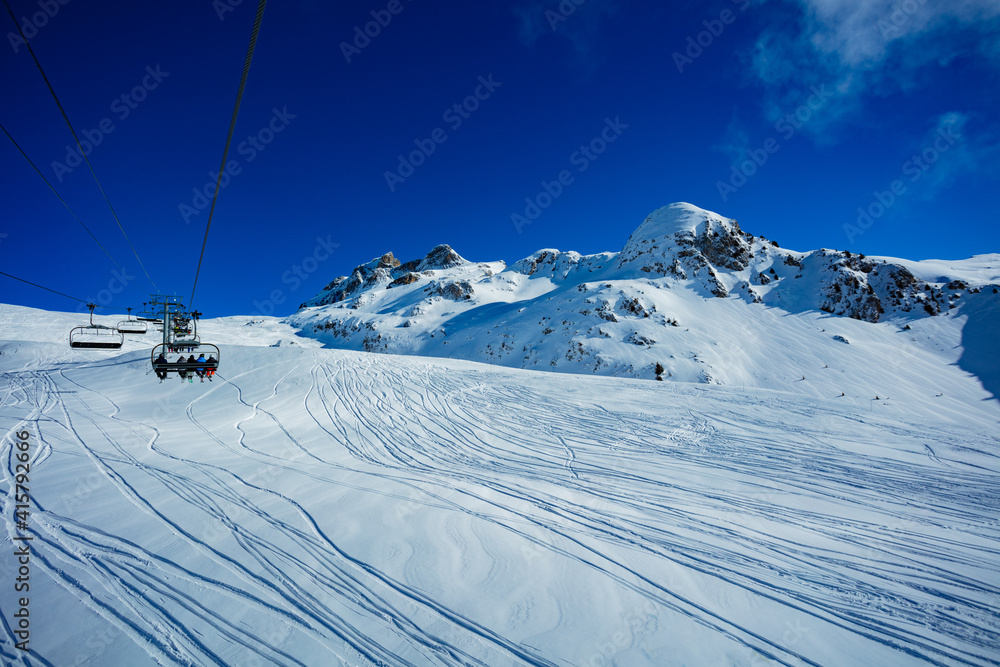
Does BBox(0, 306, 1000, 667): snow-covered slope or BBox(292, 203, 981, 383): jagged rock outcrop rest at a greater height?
BBox(292, 203, 981, 383): jagged rock outcrop

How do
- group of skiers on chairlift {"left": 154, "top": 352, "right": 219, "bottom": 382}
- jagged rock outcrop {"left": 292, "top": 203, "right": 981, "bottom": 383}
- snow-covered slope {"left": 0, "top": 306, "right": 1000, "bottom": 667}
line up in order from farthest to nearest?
jagged rock outcrop {"left": 292, "top": 203, "right": 981, "bottom": 383} < group of skiers on chairlift {"left": 154, "top": 352, "right": 219, "bottom": 382} < snow-covered slope {"left": 0, "top": 306, "right": 1000, "bottom": 667}

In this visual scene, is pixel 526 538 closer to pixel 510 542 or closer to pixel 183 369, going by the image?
pixel 510 542

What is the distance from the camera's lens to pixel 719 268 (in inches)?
2037

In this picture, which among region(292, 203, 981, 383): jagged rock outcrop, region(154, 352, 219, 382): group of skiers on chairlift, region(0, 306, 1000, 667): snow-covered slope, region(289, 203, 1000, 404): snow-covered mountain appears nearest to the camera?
region(0, 306, 1000, 667): snow-covered slope

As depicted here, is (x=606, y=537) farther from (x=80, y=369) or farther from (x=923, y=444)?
(x=80, y=369)

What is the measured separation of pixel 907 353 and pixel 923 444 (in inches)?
1524

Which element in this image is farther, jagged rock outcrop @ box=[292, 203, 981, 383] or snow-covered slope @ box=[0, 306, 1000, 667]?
jagged rock outcrop @ box=[292, 203, 981, 383]

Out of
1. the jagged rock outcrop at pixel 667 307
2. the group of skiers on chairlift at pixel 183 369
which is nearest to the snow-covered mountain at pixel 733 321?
the jagged rock outcrop at pixel 667 307

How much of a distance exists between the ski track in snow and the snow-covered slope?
0.04 meters

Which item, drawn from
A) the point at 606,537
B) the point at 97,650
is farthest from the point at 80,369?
the point at 606,537

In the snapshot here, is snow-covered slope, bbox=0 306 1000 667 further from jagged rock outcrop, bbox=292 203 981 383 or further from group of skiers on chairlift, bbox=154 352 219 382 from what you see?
jagged rock outcrop, bbox=292 203 981 383

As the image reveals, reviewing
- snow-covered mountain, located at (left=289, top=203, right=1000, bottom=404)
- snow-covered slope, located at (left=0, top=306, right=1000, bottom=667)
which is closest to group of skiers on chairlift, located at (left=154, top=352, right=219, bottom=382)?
snow-covered slope, located at (left=0, top=306, right=1000, bottom=667)

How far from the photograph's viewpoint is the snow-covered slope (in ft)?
12.6

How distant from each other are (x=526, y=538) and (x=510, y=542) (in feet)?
0.89
